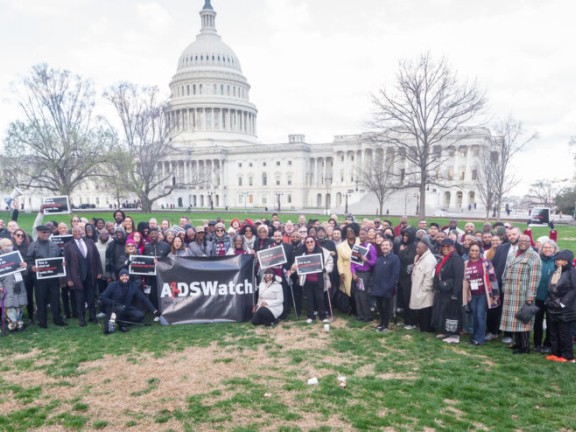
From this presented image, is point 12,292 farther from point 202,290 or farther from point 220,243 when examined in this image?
point 220,243

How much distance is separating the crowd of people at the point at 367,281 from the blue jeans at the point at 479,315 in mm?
20

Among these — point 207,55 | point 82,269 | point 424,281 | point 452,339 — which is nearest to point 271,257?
point 424,281

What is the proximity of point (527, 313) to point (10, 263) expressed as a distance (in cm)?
1038

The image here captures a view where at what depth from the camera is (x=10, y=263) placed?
27.9 feet

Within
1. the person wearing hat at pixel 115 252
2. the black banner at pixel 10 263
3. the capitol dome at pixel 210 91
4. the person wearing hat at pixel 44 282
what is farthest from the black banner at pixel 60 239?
the capitol dome at pixel 210 91

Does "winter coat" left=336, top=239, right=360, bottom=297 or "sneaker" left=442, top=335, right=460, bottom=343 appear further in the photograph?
"winter coat" left=336, top=239, right=360, bottom=297

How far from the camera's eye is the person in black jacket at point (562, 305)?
278 inches

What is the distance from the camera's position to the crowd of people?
7578 millimetres

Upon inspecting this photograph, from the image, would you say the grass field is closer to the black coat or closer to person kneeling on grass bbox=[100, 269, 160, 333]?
person kneeling on grass bbox=[100, 269, 160, 333]

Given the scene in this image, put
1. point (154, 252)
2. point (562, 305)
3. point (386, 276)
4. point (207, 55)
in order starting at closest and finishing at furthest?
point (562, 305)
point (386, 276)
point (154, 252)
point (207, 55)

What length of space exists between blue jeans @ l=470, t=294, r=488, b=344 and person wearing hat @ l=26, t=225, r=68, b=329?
9158mm

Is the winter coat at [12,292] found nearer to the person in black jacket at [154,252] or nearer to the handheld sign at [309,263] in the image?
the person in black jacket at [154,252]

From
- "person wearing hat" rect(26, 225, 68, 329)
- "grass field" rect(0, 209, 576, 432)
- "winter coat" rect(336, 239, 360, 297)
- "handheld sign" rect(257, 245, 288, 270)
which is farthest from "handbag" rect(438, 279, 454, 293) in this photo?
"person wearing hat" rect(26, 225, 68, 329)

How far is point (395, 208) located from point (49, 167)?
44.9 metres
